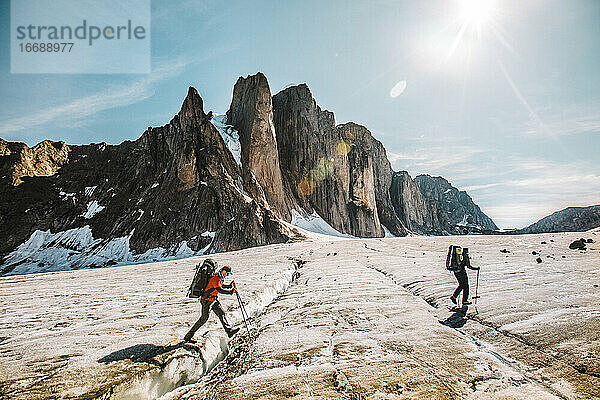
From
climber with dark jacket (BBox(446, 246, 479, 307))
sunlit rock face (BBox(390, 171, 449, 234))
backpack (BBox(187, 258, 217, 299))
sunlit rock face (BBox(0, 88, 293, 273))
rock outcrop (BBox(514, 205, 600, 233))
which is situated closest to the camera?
backpack (BBox(187, 258, 217, 299))

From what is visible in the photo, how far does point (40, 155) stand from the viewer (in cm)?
7425

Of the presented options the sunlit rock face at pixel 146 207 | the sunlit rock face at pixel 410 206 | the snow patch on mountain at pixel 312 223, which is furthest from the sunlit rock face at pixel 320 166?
the sunlit rock face at pixel 410 206

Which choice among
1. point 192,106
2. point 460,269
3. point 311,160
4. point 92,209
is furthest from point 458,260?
point 92,209

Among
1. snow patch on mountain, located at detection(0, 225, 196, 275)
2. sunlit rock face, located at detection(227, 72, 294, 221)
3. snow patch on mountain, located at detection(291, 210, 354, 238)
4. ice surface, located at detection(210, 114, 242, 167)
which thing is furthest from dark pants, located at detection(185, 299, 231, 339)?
snow patch on mountain, located at detection(291, 210, 354, 238)

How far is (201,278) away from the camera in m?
6.80

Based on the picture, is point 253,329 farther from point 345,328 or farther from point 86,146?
point 86,146

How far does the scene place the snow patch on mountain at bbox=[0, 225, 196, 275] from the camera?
47.5m

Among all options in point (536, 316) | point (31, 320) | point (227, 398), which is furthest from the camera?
point (31, 320)

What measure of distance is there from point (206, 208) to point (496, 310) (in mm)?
45975

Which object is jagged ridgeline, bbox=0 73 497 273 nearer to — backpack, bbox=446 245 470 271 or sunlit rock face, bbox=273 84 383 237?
sunlit rock face, bbox=273 84 383 237

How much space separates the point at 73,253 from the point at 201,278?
62.4 m

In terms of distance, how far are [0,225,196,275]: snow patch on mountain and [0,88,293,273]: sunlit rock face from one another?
210 mm

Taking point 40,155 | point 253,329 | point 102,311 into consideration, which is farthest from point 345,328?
point 40,155

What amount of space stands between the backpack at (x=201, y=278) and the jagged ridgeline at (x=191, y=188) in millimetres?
37860
